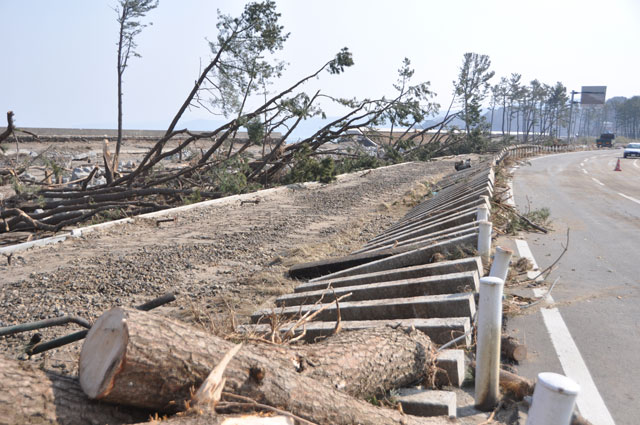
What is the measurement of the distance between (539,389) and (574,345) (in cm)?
248

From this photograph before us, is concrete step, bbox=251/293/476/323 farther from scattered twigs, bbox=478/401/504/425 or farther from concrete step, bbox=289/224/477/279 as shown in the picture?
concrete step, bbox=289/224/477/279

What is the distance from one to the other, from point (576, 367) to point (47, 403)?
3.53 meters

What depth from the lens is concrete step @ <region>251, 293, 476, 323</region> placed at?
13.3 ft

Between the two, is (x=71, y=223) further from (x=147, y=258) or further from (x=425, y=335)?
(x=425, y=335)

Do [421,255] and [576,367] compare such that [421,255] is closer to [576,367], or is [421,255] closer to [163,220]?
[576,367]

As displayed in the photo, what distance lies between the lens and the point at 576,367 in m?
3.87

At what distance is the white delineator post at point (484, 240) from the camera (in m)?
5.39

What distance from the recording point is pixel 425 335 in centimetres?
358

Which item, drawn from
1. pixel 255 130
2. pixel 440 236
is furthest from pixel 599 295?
pixel 255 130

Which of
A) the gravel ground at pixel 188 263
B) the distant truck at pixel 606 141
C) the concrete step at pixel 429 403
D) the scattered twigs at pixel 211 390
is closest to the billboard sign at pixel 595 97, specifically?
the distant truck at pixel 606 141

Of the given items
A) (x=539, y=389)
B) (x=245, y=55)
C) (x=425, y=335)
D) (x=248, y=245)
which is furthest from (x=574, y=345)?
(x=245, y=55)

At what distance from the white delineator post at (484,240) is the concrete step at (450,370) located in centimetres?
213

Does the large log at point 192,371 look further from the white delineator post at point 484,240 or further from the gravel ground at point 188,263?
the white delineator post at point 484,240

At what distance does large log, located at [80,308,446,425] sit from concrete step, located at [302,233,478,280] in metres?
2.86
